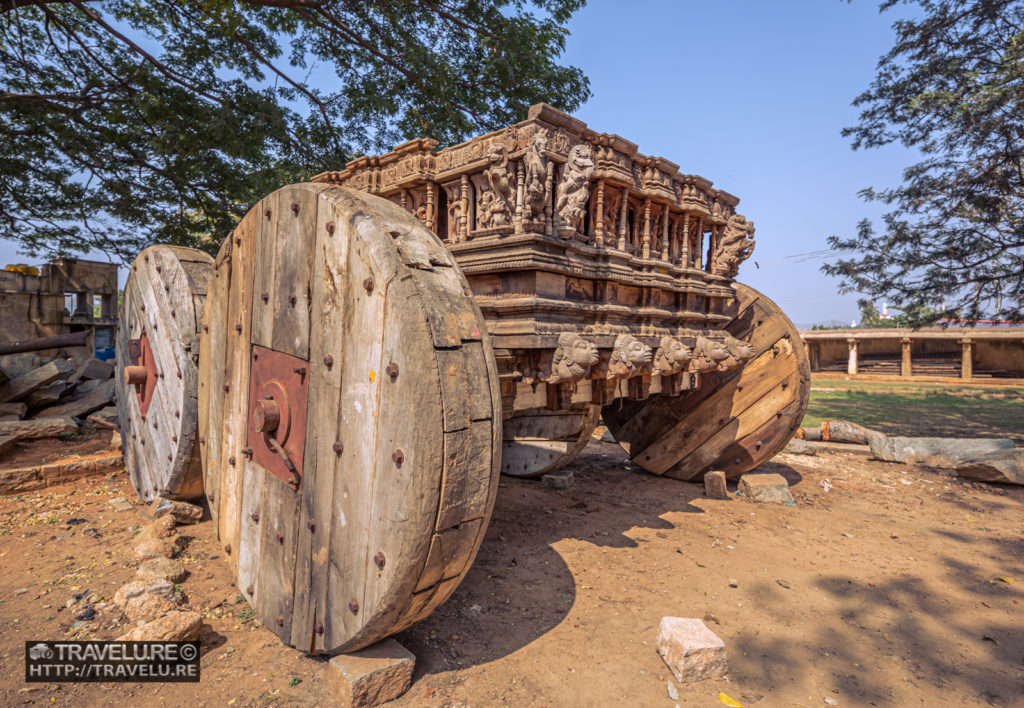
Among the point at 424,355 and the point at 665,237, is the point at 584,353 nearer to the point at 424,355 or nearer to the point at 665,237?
the point at 424,355

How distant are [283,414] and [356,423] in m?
0.51

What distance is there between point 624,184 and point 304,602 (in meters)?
3.03

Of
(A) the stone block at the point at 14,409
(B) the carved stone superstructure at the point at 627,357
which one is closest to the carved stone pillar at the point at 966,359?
(B) the carved stone superstructure at the point at 627,357

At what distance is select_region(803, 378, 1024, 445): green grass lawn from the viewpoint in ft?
28.7

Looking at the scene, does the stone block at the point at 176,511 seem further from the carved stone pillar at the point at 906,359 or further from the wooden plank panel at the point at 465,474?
the carved stone pillar at the point at 906,359

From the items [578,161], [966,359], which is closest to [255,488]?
[578,161]

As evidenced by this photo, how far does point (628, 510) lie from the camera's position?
4332mm

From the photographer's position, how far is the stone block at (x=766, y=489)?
4.62 meters

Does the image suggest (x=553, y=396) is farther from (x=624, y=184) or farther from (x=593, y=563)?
(x=624, y=184)

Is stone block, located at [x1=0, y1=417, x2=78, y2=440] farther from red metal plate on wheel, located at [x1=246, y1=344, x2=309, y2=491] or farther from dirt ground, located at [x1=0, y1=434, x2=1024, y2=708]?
red metal plate on wheel, located at [x1=246, y1=344, x2=309, y2=491]

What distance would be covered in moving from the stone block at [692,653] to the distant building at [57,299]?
1169 centimetres

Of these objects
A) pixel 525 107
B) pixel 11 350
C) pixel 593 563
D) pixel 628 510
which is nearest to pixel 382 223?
pixel 593 563

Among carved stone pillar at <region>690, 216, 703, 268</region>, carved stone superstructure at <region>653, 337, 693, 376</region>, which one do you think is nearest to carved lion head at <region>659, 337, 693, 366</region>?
carved stone superstructure at <region>653, 337, 693, 376</region>

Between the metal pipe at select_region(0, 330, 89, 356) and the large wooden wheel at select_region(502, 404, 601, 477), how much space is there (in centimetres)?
429
